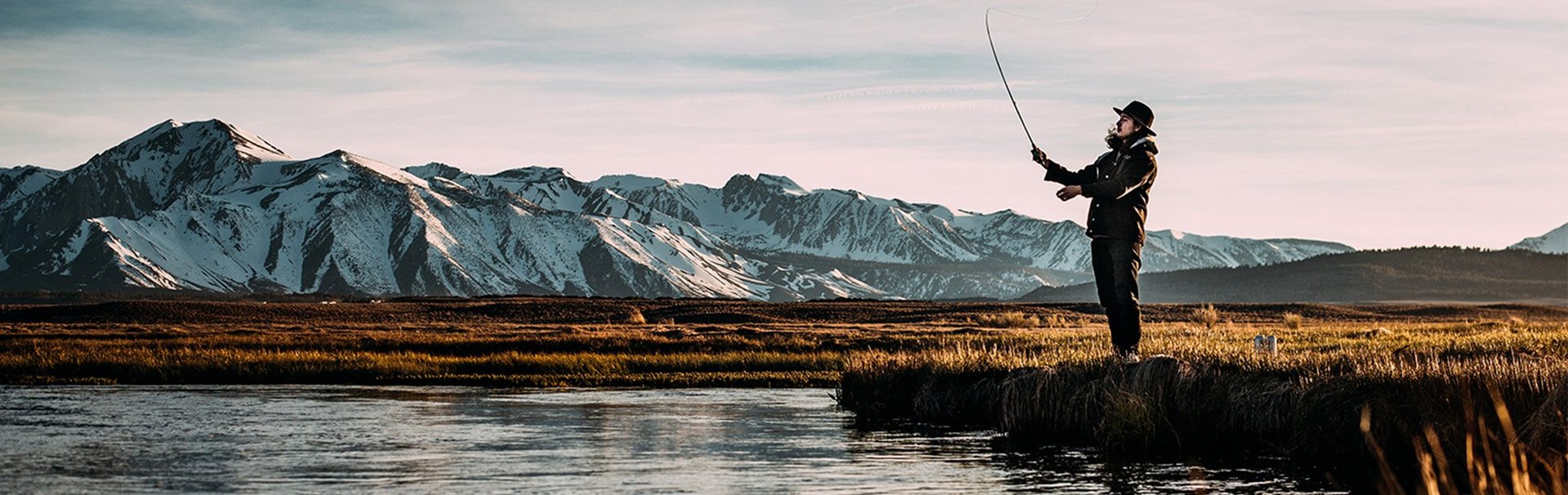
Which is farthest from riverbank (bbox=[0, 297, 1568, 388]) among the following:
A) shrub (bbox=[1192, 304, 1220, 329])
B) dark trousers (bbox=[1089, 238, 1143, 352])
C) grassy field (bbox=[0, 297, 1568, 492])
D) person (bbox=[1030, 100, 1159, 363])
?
person (bbox=[1030, 100, 1159, 363])

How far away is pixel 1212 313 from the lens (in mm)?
96188

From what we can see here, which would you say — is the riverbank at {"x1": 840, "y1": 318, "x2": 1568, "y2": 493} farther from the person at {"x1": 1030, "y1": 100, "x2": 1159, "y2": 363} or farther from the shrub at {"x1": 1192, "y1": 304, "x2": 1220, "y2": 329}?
the shrub at {"x1": 1192, "y1": 304, "x2": 1220, "y2": 329}

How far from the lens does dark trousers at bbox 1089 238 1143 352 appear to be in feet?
72.8

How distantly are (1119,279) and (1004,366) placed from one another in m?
5.06

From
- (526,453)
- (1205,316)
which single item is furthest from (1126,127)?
(1205,316)

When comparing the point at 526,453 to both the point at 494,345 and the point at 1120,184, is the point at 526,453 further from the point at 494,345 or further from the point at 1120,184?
the point at 494,345

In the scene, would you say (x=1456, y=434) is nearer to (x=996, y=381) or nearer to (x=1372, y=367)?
(x=1372, y=367)

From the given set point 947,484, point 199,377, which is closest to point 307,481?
point 947,484

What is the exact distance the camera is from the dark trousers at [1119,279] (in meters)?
22.2

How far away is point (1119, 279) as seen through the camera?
22297 millimetres

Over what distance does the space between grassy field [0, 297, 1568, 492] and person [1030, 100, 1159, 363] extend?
1075 mm

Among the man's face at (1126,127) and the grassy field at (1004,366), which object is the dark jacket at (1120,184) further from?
the grassy field at (1004,366)

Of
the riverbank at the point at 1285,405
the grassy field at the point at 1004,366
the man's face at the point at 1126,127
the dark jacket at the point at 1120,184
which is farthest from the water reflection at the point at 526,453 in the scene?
the man's face at the point at 1126,127

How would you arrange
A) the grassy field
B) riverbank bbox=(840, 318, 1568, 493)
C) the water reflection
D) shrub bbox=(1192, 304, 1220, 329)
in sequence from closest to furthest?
riverbank bbox=(840, 318, 1568, 493) → the water reflection → the grassy field → shrub bbox=(1192, 304, 1220, 329)
